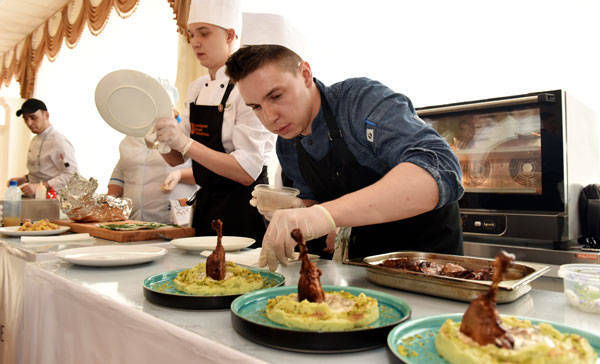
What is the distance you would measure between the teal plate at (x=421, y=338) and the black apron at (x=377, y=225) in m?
0.85

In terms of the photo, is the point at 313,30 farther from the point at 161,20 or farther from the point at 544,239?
the point at 161,20

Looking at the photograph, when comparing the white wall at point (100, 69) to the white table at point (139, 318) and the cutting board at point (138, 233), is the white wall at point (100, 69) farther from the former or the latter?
the white table at point (139, 318)

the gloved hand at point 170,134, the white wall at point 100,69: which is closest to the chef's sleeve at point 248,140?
the gloved hand at point 170,134

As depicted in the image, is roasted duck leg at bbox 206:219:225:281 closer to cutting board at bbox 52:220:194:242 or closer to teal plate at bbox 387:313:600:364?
teal plate at bbox 387:313:600:364

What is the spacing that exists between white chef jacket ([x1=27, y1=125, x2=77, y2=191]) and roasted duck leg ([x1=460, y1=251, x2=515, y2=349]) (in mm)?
5024

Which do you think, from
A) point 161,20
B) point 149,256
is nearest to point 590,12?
point 149,256

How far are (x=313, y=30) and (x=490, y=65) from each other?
1.30 meters

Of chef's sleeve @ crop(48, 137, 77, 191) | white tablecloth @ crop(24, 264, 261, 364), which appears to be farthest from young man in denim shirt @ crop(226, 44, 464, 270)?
chef's sleeve @ crop(48, 137, 77, 191)

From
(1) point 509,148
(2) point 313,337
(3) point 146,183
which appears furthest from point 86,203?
(1) point 509,148

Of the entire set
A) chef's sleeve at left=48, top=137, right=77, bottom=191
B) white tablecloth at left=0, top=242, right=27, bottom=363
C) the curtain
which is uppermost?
the curtain

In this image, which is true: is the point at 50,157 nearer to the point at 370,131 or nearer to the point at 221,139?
the point at 221,139

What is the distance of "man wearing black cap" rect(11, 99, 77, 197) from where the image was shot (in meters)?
4.93

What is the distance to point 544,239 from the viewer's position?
2.04 m

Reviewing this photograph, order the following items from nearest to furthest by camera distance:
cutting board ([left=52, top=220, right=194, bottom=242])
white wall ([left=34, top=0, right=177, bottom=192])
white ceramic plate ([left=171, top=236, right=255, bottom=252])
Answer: white ceramic plate ([left=171, top=236, right=255, bottom=252]) < cutting board ([left=52, top=220, right=194, bottom=242]) < white wall ([left=34, top=0, right=177, bottom=192])
